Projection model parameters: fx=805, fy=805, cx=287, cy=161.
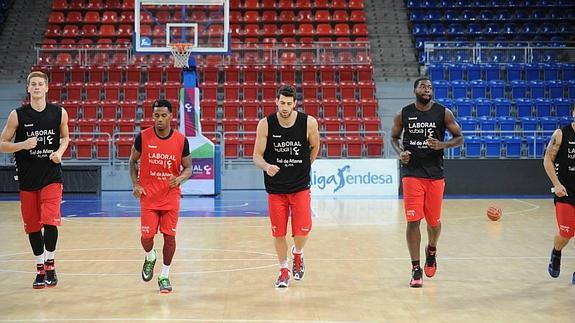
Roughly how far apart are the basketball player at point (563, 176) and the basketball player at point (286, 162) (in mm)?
2419

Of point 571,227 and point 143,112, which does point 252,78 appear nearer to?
point 143,112

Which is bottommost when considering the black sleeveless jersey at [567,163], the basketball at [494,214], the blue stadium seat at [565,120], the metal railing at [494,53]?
the basketball at [494,214]

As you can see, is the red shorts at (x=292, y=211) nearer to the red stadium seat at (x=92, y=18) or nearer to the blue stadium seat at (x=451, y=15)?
the red stadium seat at (x=92, y=18)

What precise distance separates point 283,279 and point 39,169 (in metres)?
2.63

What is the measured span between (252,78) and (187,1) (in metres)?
5.62

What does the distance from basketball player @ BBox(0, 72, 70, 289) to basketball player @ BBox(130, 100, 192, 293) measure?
2.81ft

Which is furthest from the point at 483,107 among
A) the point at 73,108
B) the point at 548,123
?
the point at 73,108

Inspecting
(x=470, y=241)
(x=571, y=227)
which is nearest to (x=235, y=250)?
(x=470, y=241)

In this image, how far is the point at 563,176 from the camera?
8.16m

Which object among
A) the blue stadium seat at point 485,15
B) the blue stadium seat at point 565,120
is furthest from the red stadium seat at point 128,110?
the blue stadium seat at point 565,120

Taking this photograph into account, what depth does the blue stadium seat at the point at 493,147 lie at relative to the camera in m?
23.3

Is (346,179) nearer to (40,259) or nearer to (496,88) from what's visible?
(496,88)

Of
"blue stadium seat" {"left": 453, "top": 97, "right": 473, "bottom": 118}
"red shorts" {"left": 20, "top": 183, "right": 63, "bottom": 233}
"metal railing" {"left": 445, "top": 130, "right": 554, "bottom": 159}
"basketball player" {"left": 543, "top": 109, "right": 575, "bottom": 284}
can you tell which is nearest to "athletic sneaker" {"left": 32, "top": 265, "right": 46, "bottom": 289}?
"red shorts" {"left": 20, "top": 183, "right": 63, "bottom": 233}

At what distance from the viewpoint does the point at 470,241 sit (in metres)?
11.7
